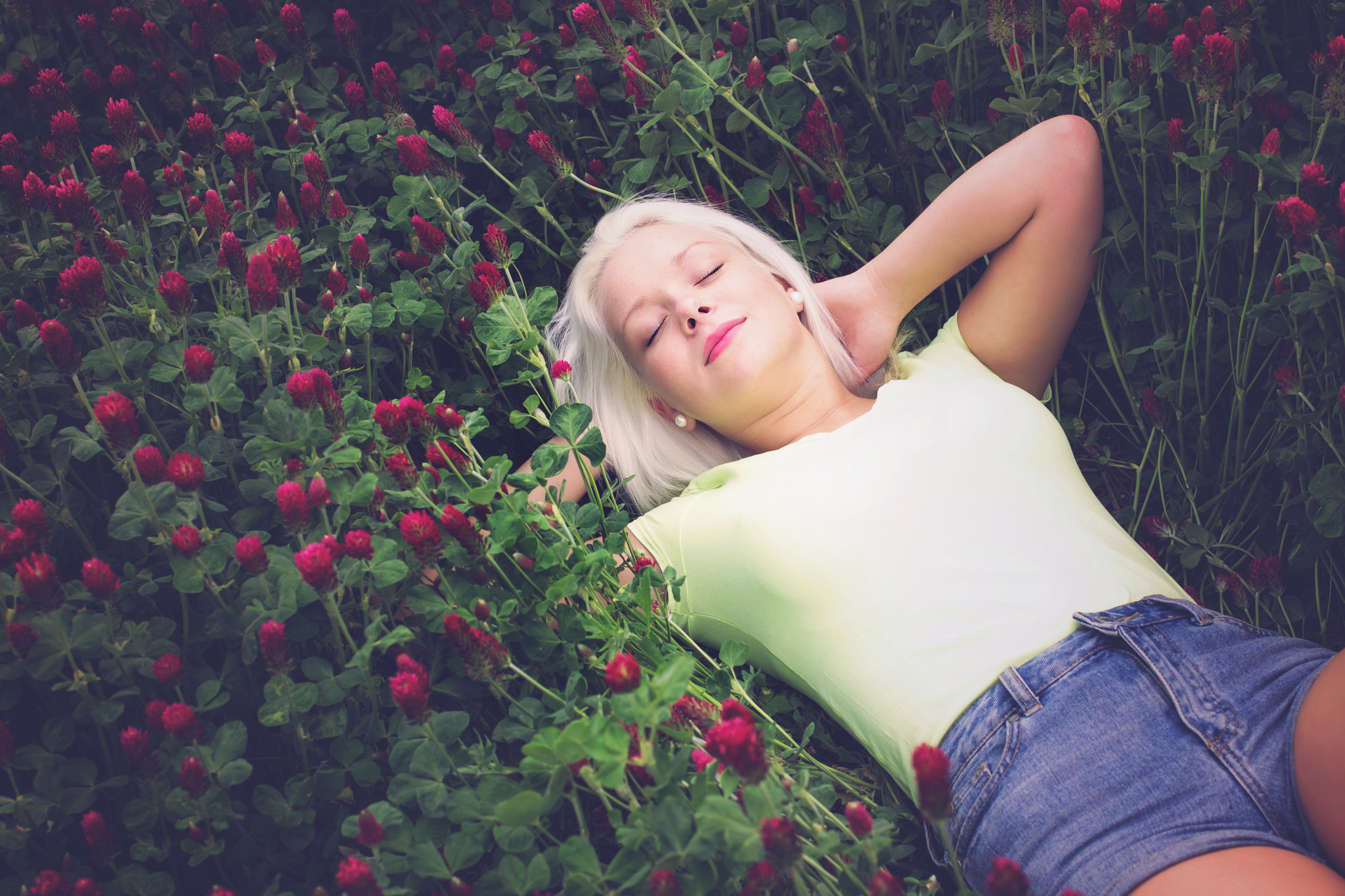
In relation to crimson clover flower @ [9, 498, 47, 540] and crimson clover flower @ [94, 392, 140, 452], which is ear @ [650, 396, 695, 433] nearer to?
crimson clover flower @ [94, 392, 140, 452]

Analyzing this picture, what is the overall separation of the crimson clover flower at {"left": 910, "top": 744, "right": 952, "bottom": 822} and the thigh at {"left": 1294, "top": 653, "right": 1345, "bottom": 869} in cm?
77

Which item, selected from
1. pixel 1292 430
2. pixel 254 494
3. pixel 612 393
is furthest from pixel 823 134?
pixel 254 494

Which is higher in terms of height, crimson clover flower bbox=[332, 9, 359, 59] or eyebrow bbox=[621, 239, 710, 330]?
crimson clover flower bbox=[332, 9, 359, 59]

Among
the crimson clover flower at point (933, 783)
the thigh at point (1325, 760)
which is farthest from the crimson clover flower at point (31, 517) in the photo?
the thigh at point (1325, 760)

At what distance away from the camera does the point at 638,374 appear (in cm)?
217

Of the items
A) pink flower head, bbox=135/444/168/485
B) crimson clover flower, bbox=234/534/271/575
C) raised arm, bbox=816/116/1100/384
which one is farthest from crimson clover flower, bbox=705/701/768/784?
raised arm, bbox=816/116/1100/384

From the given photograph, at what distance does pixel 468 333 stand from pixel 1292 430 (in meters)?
2.14

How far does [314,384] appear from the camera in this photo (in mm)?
1355

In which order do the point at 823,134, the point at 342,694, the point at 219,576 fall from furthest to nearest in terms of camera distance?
the point at 823,134
the point at 219,576
the point at 342,694

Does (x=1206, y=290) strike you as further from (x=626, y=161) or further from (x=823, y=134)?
(x=626, y=161)

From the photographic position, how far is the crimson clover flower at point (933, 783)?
98 centimetres

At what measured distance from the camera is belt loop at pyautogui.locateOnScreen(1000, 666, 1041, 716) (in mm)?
1486

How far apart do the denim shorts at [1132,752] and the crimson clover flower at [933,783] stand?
21.3 inches

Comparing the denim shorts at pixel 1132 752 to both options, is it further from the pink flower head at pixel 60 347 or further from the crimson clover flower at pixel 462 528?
the pink flower head at pixel 60 347
